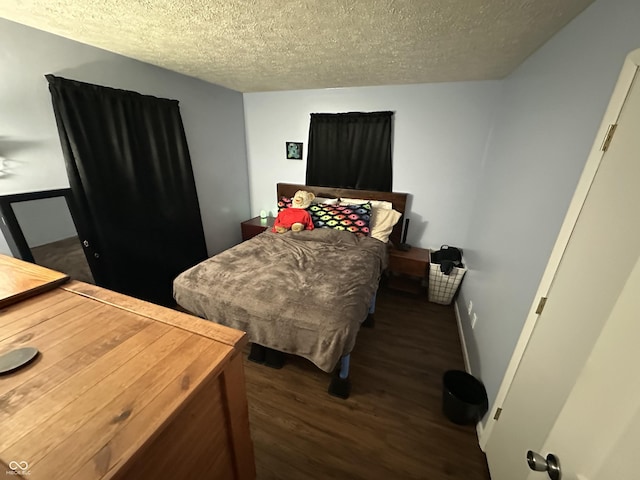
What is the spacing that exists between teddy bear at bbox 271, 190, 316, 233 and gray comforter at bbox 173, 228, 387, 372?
0.46 metres

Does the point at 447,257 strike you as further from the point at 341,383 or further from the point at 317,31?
the point at 317,31

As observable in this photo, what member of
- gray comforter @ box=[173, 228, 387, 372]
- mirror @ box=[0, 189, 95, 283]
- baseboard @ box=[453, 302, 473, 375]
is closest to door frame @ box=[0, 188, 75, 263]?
mirror @ box=[0, 189, 95, 283]

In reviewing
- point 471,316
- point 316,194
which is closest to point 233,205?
point 316,194

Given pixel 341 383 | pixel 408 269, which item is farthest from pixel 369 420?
pixel 408 269

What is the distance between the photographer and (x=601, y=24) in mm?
1019

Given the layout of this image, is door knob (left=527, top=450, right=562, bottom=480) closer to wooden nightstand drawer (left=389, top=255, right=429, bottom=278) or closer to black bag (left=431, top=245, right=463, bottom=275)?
black bag (left=431, top=245, right=463, bottom=275)

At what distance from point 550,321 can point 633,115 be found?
747 mm

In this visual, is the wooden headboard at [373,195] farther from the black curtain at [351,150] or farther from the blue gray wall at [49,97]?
the blue gray wall at [49,97]

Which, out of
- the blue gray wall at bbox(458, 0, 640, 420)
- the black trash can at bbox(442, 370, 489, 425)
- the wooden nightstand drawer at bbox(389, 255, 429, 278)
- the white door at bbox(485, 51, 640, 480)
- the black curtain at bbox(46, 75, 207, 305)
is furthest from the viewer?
the wooden nightstand drawer at bbox(389, 255, 429, 278)

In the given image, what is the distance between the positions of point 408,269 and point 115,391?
2669 millimetres

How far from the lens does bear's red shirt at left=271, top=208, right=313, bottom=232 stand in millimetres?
2885

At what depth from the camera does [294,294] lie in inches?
68.1

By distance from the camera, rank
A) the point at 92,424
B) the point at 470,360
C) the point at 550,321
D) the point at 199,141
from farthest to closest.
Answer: the point at 199,141 < the point at 470,360 < the point at 550,321 < the point at 92,424

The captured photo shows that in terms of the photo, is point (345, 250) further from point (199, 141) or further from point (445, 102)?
point (199, 141)
